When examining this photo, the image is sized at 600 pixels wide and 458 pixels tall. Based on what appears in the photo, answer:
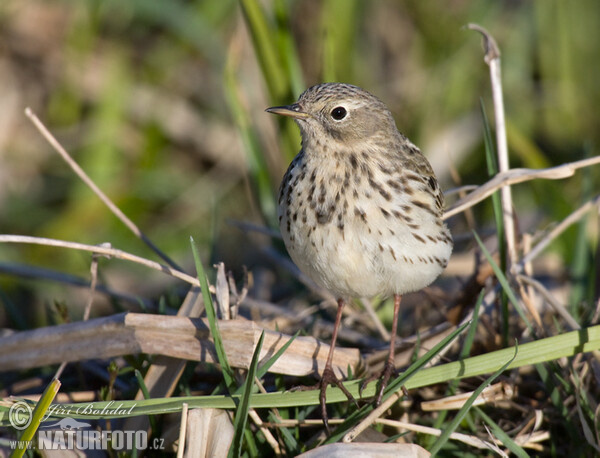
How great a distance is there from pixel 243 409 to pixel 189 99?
18.6 feet

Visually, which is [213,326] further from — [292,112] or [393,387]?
[292,112]

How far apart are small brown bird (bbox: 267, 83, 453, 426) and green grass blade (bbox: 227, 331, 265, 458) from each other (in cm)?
38

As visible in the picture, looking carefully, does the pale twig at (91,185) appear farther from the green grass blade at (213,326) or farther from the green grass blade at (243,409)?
the green grass blade at (243,409)

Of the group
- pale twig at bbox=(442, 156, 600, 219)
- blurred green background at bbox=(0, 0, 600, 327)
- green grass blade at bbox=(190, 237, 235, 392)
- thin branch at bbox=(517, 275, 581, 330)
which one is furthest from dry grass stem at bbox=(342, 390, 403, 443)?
blurred green background at bbox=(0, 0, 600, 327)

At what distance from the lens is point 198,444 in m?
3.09

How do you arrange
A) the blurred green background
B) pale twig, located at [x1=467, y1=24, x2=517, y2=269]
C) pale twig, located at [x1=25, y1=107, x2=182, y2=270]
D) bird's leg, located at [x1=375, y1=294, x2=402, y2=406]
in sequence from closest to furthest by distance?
bird's leg, located at [x1=375, y1=294, x2=402, y2=406] → pale twig, located at [x1=25, y1=107, x2=182, y2=270] → pale twig, located at [x1=467, y1=24, x2=517, y2=269] → the blurred green background

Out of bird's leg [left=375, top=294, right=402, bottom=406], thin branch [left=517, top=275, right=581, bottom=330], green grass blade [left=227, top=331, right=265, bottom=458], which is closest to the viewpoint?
green grass blade [left=227, top=331, right=265, bottom=458]

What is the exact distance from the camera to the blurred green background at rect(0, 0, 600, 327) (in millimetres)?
7449

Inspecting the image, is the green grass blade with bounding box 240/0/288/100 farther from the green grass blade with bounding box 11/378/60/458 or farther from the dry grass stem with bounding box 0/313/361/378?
the green grass blade with bounding box 11/378/60/458

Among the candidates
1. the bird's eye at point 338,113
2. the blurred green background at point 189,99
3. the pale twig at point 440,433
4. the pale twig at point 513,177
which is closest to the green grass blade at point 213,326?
the pale twig at point 440,433

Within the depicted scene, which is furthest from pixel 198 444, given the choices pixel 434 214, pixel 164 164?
pixel 164 164

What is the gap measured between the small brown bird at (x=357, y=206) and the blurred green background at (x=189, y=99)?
3245mm

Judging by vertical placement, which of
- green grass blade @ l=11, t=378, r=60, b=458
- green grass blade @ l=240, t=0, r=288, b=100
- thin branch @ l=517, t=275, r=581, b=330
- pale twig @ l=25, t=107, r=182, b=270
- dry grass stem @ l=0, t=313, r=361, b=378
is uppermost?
green grass blade @ l=240, t=0, r=288, b=100

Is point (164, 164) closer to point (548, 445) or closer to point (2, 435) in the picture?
point (2, 435)
